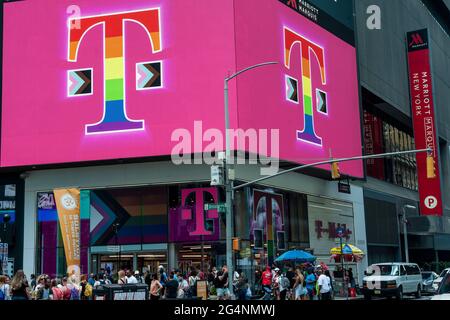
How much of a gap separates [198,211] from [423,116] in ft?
101

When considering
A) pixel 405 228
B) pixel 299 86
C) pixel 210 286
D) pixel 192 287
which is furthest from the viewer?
pixel 405 228

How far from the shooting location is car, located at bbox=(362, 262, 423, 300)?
3102cm

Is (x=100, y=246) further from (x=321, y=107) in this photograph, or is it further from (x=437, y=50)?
(x=437, y=50)

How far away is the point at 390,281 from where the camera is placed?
31.0m

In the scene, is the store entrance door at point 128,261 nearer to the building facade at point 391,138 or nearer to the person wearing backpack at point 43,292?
the person wearing backpack at point 43,292

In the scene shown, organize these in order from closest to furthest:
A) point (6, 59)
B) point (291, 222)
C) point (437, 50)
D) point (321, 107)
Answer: point (6, 59) < point (291, 222) < point (321, 107) < point (437, 50)

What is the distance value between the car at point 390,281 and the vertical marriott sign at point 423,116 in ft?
74.3

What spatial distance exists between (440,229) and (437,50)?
24590 millimetres

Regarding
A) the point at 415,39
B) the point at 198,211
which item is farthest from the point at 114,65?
the point at 415,39

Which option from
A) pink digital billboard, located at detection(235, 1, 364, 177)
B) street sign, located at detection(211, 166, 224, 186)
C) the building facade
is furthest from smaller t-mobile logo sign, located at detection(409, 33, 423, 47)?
A: street sign, located at detection(211, 166, 224, 186)

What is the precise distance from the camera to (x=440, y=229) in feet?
188

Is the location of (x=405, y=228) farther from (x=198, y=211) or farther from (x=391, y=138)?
(x=198, y=211)

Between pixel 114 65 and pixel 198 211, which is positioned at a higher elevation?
pixel 114 65
